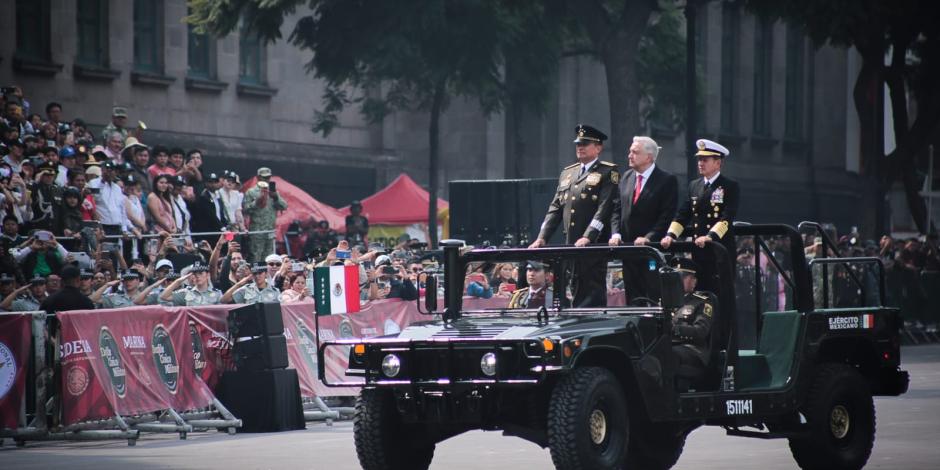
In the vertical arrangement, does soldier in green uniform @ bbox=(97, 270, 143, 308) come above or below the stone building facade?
below

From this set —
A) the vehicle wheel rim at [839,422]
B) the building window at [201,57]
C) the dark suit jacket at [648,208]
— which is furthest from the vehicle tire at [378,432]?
the building window at [201,57]

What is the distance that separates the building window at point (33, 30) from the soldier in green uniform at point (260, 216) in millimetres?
10038

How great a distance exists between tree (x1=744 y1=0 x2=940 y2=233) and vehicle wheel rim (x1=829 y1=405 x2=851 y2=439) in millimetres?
19125

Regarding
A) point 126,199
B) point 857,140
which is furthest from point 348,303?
point 857,140

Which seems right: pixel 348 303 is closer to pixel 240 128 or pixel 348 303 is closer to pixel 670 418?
pixel 670 418

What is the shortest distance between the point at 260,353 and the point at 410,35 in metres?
15.9

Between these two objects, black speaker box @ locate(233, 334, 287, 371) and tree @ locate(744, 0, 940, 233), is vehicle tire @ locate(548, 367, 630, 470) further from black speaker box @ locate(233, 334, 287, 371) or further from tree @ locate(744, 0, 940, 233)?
tree @ locate(744, 0, 940, 233)

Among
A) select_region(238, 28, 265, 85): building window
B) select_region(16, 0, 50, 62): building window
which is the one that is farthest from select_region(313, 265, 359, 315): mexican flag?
select_region(238, 28, 265, 85): building window

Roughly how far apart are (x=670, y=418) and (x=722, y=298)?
44.5 inches

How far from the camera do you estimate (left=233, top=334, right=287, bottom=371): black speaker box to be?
60.5ft

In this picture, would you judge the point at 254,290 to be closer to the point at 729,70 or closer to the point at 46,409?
the point at 46,409

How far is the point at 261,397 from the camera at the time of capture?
18.5m

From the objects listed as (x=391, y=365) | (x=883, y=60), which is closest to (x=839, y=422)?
(x=391, y=365)

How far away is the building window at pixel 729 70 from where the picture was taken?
60.2m
